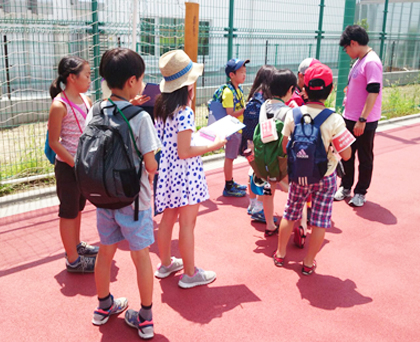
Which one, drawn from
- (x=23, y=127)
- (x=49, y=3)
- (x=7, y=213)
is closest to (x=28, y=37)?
(x=49, y=3)

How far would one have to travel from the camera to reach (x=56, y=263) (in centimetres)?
381

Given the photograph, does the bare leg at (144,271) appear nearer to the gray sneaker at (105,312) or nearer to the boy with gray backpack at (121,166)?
the boy with gray backpack at (121,166)

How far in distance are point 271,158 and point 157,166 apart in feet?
4.49

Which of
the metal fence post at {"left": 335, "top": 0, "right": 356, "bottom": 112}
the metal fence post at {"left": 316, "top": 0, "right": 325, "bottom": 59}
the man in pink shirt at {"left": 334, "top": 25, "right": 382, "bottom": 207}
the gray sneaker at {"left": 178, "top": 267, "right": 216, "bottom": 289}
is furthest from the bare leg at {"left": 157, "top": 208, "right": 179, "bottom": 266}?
the metal fence post at {"left": 335, "top": 0, "right": 356, "bottom": 112}

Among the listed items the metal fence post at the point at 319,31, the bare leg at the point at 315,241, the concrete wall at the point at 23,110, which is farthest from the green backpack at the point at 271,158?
the metal fence post at the point at 319,31

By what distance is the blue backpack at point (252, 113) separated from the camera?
14.4ft

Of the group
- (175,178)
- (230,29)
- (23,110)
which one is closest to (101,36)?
(23,110)

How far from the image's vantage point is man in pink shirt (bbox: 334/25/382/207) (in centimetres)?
486

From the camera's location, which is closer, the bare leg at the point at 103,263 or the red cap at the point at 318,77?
the bare leg at the point at 103,263

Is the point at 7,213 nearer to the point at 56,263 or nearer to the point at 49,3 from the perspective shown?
the point at 56,263

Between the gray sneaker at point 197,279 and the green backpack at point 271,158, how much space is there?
3.31 feet

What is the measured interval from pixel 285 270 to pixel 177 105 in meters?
1.79

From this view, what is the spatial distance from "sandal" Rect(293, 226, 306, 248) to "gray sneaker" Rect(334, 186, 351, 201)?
4.93ft

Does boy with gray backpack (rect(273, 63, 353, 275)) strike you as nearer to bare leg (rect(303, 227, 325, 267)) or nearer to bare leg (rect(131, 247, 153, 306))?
bare leg (rect(303, 227, 325, 267))
